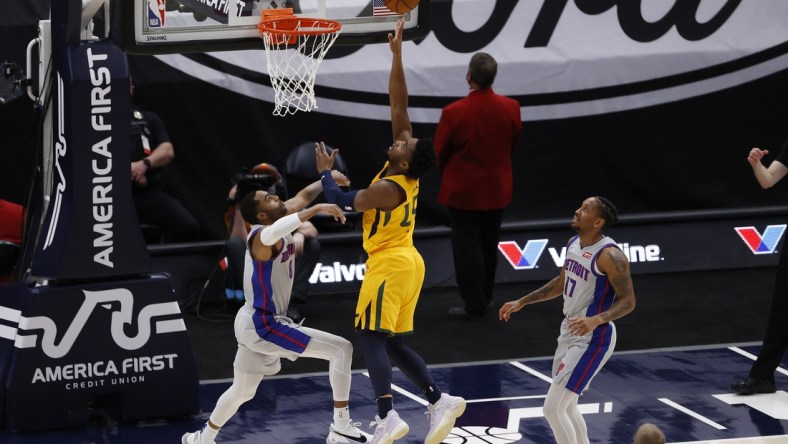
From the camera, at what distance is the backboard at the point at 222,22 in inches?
311

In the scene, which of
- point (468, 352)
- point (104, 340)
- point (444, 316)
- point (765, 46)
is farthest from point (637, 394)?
point (765, 46)

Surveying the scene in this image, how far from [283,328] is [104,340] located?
116cm

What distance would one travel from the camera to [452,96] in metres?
12.0

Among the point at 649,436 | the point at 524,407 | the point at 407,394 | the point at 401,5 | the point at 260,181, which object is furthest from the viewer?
the point at 260,181

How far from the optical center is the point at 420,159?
777 centimetres

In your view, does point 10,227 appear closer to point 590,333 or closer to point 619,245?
point 590,333

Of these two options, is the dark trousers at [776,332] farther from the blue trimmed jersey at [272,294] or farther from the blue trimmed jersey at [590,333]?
the blue trimmed jersey at [272,294]

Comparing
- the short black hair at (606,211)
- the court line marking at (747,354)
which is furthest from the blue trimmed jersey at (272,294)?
the court line marking at (747,354)

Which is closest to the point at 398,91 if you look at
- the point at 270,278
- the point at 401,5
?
the point at 401,5

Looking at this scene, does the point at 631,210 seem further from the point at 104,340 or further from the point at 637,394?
the point at 104,340

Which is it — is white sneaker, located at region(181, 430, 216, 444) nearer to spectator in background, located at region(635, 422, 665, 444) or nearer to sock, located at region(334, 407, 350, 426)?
sock, located at region(334, 407, 350, 426)

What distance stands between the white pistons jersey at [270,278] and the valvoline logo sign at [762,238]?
19.6ft

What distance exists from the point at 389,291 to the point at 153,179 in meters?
3.70

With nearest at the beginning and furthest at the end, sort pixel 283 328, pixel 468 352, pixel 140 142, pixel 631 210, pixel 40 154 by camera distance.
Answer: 1. pixel 283 328
2. pixel 40 154
3. pixel 468 352
4. pixel 140 142
5. pixel 631 210
